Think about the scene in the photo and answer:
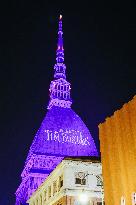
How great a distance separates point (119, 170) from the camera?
35.1 metres

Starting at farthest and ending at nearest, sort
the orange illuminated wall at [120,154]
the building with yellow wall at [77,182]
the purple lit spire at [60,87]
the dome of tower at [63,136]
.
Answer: the purple lit spire at [60,87], the dome of tower at [63,136], the building with yellow wall at [77,182], the orange illuminated wall at [120,154]

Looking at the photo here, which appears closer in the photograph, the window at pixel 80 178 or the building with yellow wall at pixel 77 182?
the building with yellow wall at pixel 77 182

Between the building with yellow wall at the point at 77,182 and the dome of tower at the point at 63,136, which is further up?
the dome of tower at the point at 63,136

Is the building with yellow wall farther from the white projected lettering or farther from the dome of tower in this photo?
the white projected lettering

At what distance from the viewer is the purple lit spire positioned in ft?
495

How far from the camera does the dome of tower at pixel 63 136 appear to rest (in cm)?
12862

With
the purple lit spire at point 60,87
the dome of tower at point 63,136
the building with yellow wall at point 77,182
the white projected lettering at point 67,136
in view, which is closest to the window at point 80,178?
the building with yellow wall at point 77,182

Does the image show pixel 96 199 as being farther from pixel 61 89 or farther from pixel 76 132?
pixel 61 89

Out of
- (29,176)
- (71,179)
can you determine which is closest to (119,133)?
(71,179)

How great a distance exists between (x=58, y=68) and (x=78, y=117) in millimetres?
26031

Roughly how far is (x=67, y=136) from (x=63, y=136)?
82.0 inches

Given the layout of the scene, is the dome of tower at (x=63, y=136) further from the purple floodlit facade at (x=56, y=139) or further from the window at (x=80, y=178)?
the window at (x=80, y=178)

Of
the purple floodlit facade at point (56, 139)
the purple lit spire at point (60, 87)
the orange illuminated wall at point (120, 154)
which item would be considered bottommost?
the orange illuminated wall at point (120, 154)

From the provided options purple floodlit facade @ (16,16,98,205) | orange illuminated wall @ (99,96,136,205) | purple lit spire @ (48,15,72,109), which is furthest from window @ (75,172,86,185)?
purple lit spire @ (48,15,72,109)
